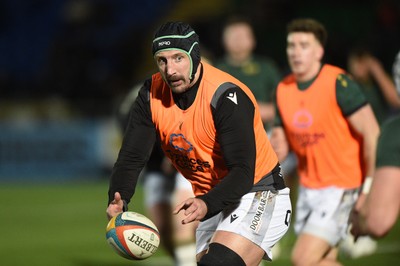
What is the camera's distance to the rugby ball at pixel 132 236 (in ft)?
17.4

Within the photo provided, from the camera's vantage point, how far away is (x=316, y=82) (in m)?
7.11

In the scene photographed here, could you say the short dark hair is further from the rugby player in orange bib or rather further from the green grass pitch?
the green grass pitch

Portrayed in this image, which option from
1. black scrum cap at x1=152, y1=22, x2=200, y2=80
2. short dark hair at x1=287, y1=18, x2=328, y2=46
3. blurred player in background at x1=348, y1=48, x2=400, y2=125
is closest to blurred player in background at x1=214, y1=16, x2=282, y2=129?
blurred player in background at x1=348, y1=48, x2=400, y2=125

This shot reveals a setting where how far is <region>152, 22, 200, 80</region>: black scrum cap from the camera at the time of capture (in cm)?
538

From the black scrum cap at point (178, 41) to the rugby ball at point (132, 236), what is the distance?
0.95 m

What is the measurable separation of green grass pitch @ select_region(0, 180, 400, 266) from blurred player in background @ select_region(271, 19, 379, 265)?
2.76m

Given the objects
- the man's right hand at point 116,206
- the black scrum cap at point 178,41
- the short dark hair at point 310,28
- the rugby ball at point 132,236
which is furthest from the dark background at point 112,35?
the rugby ball at point 132,236

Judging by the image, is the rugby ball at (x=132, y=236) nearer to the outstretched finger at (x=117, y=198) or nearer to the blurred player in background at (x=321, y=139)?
the outstretched finger at (x=117, y=198)

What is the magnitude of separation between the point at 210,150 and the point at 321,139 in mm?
1667

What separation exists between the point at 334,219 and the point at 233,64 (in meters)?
3.29

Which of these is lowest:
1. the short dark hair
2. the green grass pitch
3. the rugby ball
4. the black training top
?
the green grass pitch

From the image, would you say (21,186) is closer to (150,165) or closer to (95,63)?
(95,63)

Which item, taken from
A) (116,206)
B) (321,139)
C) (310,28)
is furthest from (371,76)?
(116,206)

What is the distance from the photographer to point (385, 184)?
4.61 m
